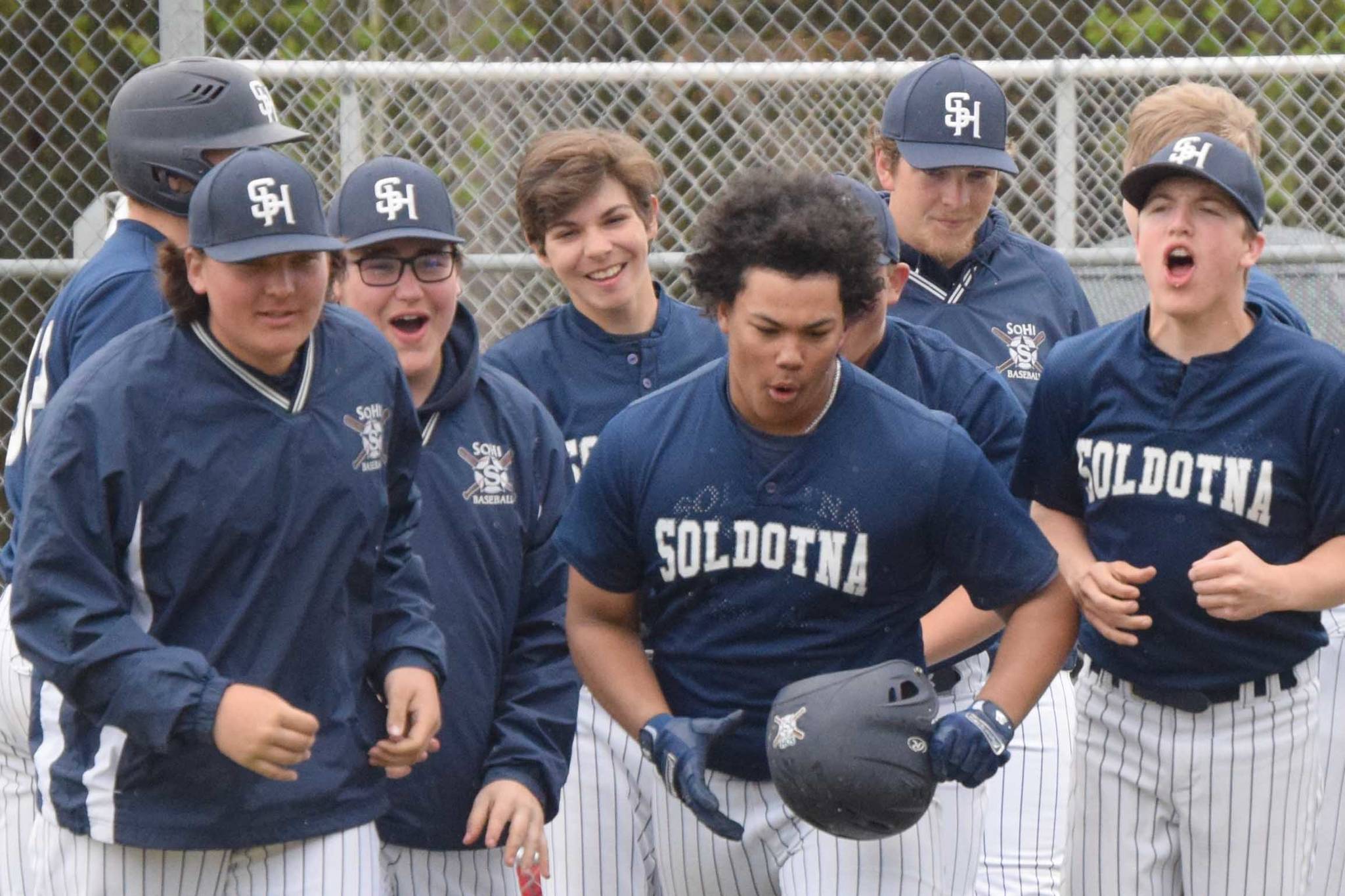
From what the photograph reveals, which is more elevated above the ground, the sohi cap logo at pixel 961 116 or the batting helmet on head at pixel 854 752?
the sohi cap logo at pixel 961 116

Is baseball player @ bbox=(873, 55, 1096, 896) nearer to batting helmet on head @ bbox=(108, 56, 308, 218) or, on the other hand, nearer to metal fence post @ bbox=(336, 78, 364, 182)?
batting helmet on head @ bbox=(108, 56, 308, 218)

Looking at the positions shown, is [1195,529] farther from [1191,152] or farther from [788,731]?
[788,731]

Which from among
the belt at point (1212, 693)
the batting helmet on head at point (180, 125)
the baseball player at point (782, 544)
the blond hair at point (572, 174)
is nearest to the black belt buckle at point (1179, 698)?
the belt at point (1212, 693)

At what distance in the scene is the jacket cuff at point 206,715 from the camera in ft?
10.2

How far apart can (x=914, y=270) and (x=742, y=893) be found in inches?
69.1

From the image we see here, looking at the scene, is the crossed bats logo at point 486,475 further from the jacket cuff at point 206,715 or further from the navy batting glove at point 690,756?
the jacket cuff at point 206,715

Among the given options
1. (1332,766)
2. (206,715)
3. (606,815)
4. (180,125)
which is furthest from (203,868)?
(1332,766)

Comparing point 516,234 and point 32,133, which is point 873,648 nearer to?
point 516,234

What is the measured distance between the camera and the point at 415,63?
6496mm

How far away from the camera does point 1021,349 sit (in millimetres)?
4871

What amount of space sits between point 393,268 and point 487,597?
72 cm

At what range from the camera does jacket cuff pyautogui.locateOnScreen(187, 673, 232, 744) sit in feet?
10.2

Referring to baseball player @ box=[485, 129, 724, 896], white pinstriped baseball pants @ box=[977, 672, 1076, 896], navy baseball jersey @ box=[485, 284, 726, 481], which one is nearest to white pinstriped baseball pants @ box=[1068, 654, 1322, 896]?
white pinstriped baseball pants @ box=[977, 672, 1076, 896]

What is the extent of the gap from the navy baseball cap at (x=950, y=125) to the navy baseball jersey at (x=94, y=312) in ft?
6.02
